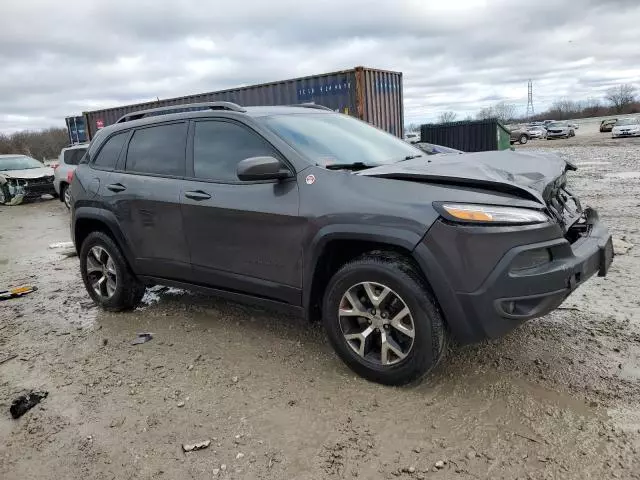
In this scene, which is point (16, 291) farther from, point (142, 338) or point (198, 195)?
point (198, 195)

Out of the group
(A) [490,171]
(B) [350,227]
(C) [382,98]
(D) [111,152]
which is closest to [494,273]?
(A) [490,171]

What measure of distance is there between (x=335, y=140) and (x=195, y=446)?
7.34 ft

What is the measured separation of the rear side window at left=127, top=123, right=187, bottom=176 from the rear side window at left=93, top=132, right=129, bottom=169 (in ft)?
0.57

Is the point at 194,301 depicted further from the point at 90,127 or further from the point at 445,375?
the point at 90,127

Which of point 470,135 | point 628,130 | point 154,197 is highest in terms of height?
point 628,130

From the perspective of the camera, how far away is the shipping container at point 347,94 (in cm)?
1373

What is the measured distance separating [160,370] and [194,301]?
4.72 ft

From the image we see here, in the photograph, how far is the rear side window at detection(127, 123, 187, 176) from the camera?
415cm

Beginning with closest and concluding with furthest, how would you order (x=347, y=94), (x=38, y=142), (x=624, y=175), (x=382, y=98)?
(x=624, y=175), (x=347, y=94), (x=382, y=98), (x=38, y=142)

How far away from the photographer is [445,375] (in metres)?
3.32

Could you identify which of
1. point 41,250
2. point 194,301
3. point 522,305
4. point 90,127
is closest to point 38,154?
point 90,127

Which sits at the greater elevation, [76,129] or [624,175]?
[76,129]

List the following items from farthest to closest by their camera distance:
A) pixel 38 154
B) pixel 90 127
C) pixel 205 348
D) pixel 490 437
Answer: pixel 38 154 → pixel 90 127 → pixel 205 348 → pixel 490 437

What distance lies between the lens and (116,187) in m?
4.54
